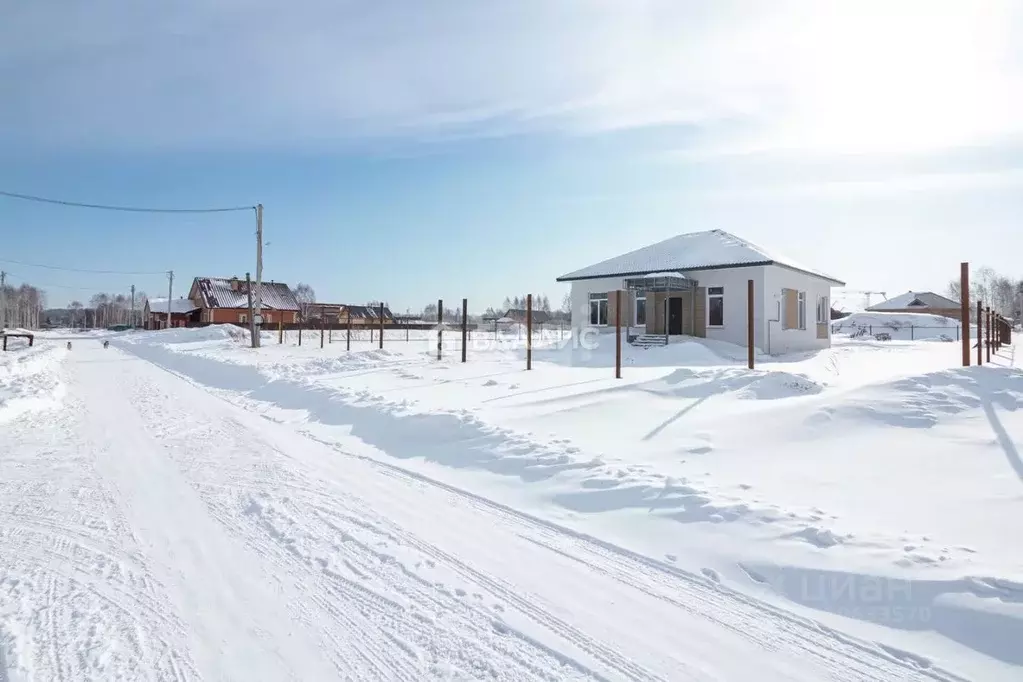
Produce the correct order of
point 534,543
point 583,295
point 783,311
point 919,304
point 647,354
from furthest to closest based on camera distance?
point 919,304 → point 583,295 → point 783,311 → point 647,354 → point 534,543

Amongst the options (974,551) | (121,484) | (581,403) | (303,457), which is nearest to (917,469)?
(974,551)

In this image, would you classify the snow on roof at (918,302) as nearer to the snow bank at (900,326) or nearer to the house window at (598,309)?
the snow bank at (900,326)

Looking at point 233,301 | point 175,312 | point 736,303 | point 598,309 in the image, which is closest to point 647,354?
point 736,303

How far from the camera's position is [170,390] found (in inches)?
507

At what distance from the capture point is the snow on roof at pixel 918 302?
72.6m

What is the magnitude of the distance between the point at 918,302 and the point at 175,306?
3476 inches

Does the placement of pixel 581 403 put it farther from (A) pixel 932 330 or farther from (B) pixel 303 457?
(A) pixel 932 330

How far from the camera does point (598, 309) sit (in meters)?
26.3

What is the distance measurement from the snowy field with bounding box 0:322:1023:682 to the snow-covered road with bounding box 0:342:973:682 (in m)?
0.02

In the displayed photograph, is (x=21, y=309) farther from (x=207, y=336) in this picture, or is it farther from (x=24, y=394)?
(x=24, y=394)

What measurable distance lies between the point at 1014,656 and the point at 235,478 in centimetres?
596

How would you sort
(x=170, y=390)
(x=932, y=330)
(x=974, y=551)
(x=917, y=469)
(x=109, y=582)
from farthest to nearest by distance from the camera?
(x=932, y=330)
(x=170, y=390)
(x=917, y=469)
(x=974, y=551)
(x=109, y=582)

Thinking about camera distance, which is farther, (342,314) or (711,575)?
(342,314)

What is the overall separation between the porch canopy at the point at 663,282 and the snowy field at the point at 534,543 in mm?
13319
